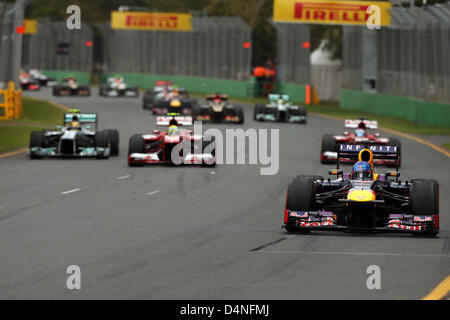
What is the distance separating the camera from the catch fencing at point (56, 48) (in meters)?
112

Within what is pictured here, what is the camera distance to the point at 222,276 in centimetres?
1171

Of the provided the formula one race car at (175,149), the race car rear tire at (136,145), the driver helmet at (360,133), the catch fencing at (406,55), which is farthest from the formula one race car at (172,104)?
the race car rear tire at (136,145)

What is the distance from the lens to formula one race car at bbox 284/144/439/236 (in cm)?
1502

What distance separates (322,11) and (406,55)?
6462 mm

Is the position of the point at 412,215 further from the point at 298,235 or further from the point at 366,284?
the point at 366,284

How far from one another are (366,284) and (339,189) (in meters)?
4.61

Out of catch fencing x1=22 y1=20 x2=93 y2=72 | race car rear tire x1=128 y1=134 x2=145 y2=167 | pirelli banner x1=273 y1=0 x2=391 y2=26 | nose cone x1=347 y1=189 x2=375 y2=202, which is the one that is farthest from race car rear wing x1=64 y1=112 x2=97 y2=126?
catch fencing x1=22 y1=20 x2=93 y2=72

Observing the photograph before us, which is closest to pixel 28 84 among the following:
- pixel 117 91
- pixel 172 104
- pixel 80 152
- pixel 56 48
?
pixel 117 91

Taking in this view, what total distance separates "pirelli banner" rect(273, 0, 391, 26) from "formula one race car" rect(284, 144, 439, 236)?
126 feet

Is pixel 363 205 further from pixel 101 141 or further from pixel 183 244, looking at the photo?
pixel 101 141

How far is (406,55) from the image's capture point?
49031mm

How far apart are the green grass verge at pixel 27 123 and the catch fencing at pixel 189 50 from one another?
2075cm

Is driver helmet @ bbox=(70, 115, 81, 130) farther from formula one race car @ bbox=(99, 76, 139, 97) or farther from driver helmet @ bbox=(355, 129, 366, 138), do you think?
formula one race car @ bbox=(99, 76, 139, 97)
